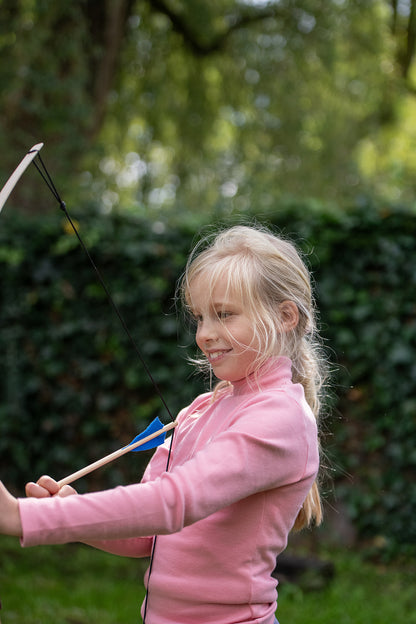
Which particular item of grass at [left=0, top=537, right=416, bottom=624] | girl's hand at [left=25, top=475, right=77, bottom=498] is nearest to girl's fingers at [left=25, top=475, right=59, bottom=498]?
girl's hand at [left=25, top=475, right=77, bottom=498]

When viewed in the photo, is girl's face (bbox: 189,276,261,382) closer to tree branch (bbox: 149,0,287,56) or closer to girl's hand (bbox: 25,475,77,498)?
girl's hand (bbox: 25,475,77,498)

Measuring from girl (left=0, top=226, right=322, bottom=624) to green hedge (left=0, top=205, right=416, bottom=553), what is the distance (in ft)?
8.38

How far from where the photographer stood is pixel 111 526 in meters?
1.24

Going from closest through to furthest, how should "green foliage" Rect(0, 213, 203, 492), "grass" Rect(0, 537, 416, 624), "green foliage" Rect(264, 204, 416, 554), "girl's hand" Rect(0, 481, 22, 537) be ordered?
"girl's hand" Rect(0, 481, 22, 537), "grass" Rect(0, 537, 416, 624), "green foliage" Rect(264, 204, 416, 554), "green foliage" Rect(0, 213, 203, 492)

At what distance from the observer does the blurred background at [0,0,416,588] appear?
432 cm

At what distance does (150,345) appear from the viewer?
15.0 ft

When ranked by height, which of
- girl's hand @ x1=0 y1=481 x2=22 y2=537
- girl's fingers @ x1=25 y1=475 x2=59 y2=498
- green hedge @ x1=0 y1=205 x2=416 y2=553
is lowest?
green hedge @ x1=0 y1=205 x2=416 y2=553

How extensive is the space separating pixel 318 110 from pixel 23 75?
3.74 meters

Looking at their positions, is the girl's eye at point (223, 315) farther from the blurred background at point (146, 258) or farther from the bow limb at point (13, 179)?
the blurred background at point (146, 258)

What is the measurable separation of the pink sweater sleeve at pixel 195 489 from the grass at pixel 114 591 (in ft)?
7.70

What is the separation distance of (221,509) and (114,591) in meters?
2.73

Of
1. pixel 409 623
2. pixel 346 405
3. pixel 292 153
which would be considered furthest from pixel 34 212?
pixel 409 623

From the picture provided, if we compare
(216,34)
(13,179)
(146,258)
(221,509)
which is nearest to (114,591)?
(146,258)

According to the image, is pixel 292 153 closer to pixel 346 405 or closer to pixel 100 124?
pixel 100 124
